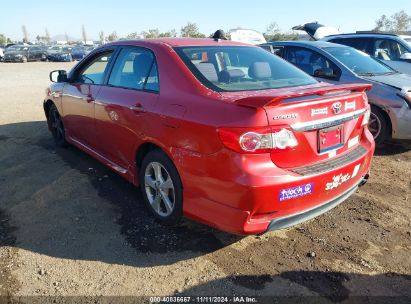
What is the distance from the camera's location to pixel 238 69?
11.0 feet

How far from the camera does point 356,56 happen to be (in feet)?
21.1

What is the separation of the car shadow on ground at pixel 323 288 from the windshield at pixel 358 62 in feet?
13.1

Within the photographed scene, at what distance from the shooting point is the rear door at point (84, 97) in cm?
426

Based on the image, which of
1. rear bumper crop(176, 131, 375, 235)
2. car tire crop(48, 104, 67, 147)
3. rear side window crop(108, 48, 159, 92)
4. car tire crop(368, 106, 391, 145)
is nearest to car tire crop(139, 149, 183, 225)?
rear bumper crop(176, 131, 375, 235)

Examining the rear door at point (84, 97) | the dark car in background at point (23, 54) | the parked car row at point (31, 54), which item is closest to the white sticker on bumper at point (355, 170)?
the rear door at point (84, 97)

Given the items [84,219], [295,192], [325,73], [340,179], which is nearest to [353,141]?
[340,179]

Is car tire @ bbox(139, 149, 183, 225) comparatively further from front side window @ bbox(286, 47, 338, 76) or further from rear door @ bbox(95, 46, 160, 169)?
front side window @ bbox(286, 47, 338, 76)

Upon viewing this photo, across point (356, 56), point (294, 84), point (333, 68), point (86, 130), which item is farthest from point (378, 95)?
point (86, 130)

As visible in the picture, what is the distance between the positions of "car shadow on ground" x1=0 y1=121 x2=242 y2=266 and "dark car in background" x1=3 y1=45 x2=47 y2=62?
29564mm

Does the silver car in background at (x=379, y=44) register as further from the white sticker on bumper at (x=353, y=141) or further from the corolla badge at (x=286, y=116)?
the corolla badge at (x=286, y=116)

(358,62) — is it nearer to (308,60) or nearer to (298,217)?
(308,60)

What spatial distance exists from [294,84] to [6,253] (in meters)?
2.84

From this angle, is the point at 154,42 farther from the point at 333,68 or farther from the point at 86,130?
the point at 333,68

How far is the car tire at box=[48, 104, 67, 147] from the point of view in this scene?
18.2 feet
